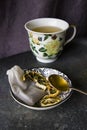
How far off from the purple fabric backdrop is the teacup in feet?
0.22

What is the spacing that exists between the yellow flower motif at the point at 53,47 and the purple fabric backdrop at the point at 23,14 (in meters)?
0.16

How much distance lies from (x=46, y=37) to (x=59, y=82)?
132 millimetres

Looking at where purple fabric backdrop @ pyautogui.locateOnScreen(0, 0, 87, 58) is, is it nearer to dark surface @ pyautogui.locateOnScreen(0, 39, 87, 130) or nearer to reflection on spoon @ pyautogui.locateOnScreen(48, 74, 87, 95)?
dark surface @ pyautogui.locateOnScreen(0, 39, 87, 130)

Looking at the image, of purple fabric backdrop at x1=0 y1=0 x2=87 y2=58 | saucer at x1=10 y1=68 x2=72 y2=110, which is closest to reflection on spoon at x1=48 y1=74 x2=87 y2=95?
saucer at x1=10 y1=68 x2=72 y2=110

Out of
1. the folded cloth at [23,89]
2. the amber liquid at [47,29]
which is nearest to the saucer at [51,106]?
the folded cloth at [23,89]

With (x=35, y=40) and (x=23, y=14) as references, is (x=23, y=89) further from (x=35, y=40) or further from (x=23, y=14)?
(x=23, y=14)

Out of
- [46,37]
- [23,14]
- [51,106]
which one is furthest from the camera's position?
[23,14]

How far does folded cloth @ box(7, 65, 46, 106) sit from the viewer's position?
0.53 m

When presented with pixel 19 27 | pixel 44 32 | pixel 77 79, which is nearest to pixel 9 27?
pixel 19 27

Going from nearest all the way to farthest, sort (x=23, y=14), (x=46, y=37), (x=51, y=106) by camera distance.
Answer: (x=51, y=106)
(x=46, y=37)
(x=23, y=14)

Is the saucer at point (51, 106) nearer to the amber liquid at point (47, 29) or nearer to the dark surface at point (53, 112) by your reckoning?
the dark surface at point (53, 112)

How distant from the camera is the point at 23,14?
78cm

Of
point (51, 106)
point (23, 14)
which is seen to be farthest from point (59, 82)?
point (23, 14)

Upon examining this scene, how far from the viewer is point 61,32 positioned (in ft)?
2.12
